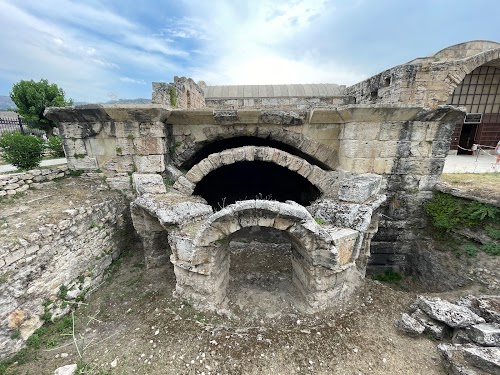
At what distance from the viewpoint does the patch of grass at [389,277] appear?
5.84 meters

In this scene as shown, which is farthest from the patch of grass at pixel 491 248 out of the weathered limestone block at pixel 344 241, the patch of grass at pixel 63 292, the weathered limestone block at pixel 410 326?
the patch of grass at pixel 63 292

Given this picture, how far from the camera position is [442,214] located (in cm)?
527

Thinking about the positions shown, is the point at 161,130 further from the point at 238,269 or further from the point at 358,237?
the point at 358,237

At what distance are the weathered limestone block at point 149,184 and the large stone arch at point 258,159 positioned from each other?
12.5 inches

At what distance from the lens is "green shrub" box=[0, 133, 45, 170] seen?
4.91 metres

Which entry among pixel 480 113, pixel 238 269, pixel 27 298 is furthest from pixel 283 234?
pixel 480 113

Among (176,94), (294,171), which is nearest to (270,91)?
(176,94)

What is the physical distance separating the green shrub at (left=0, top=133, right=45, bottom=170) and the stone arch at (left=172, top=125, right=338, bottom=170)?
Answer: 9.61 feet

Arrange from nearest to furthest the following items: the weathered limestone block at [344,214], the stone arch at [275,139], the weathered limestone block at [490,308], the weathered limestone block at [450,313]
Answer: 1. the weathered limestone block at [450,313]
2. the weathered limestone block at [490,308]
3. the weathered limestone block at [344,214]
4. the stone arch at [275,139]

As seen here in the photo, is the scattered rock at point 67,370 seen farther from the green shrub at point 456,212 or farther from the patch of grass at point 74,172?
the green shrub at point 456,212

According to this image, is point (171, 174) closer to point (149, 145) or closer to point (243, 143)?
point (149, 145)

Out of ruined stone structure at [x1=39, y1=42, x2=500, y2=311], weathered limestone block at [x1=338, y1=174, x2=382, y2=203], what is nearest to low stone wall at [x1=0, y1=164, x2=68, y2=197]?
ruined stone structure at [x1=39, y1=42, x2=500, y2=311]

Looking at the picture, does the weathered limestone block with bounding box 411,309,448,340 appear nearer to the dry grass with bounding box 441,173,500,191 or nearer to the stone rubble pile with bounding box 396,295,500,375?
the stone rubble pile with bounding box 396,295,500,375

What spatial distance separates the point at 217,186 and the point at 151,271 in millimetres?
4517
